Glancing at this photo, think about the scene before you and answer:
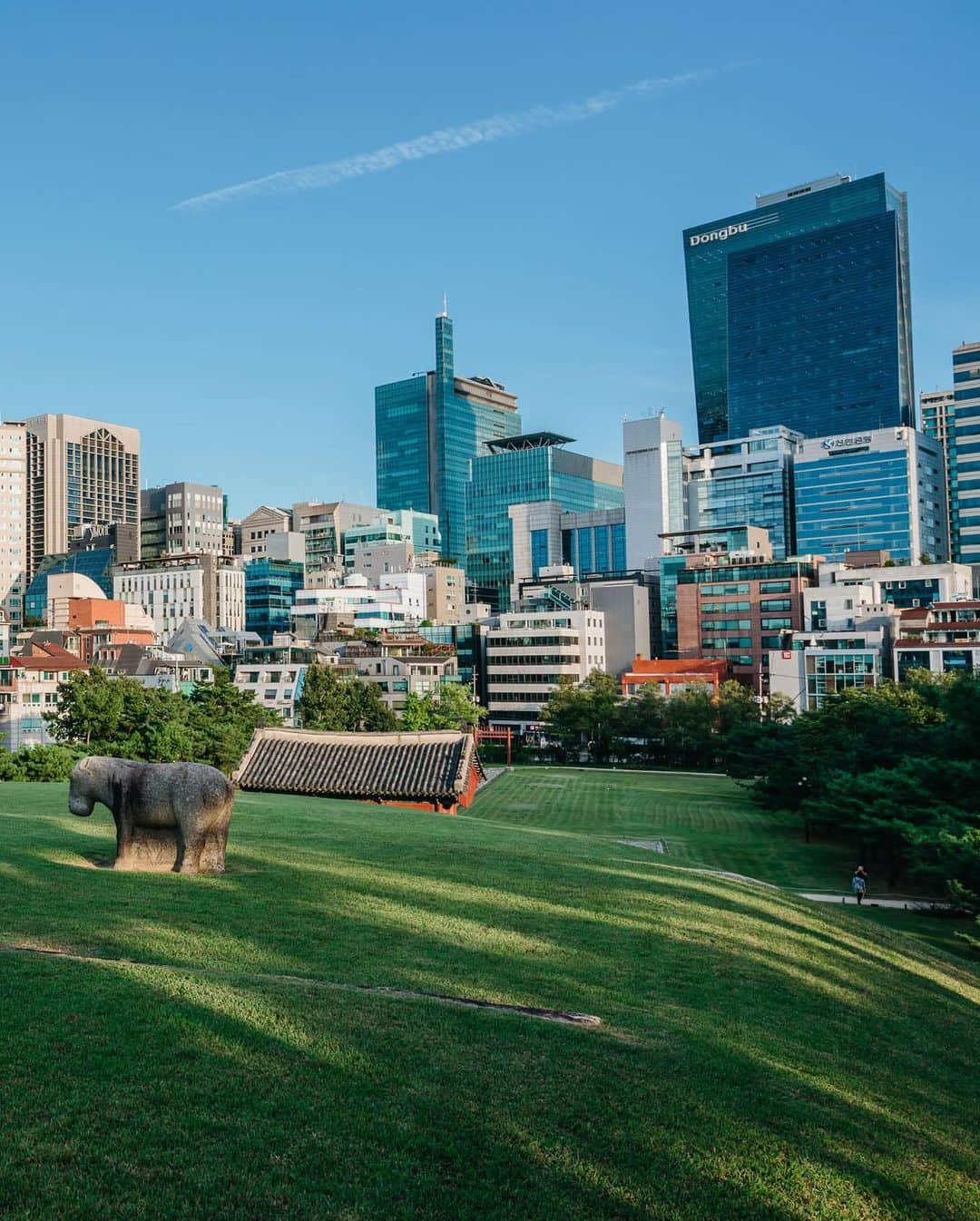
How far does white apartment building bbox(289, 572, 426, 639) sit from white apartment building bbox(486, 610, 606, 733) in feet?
126

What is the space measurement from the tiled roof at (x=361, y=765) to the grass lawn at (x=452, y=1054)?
19999mm

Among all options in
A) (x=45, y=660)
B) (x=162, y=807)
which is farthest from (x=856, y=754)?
(x=45, y=660)

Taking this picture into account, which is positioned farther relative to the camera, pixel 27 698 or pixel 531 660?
pixel 531 660

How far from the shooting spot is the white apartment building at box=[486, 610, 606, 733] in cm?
12550

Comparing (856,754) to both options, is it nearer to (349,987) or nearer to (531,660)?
(349,987)

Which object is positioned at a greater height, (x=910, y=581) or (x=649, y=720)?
(x=910, y=581)

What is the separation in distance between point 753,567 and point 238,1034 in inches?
5176

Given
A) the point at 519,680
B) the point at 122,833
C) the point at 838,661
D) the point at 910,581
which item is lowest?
the point at 519,680

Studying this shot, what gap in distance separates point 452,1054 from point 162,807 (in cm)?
1148

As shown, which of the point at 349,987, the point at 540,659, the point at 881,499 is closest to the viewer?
the point at 349,987

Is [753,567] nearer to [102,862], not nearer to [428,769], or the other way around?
[428,769]

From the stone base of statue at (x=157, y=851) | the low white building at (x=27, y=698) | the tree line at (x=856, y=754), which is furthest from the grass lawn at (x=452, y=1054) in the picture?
the low white building at (x=27, y=698)

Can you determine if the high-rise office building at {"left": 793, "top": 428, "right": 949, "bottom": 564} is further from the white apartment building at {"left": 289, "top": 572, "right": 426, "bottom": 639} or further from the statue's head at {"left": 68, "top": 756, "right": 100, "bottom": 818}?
the statue's head at {"left": 68, "top": 756, "right": 100, "bottom": 818}

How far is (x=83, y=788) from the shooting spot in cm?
2252
